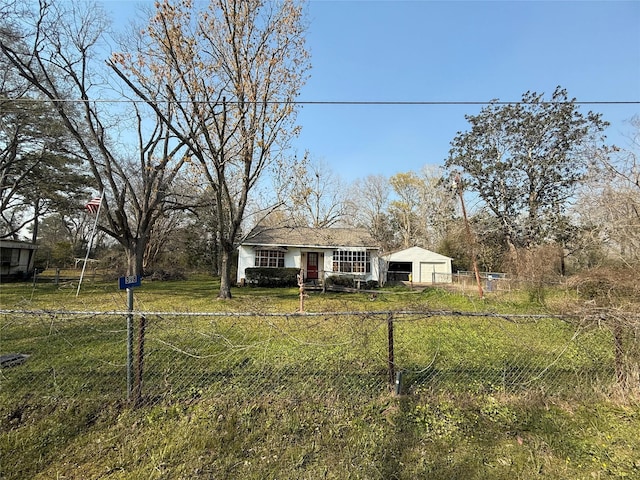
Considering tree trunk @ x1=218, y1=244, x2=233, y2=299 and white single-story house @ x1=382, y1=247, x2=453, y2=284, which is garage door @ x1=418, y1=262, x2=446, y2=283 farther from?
tree trunk @ x1=218, y1=244, x2=233, y2=299

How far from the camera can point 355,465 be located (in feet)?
7.40

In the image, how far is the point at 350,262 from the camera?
1930 cm

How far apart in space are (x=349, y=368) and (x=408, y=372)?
742mm

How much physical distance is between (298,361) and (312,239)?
52.5 ft

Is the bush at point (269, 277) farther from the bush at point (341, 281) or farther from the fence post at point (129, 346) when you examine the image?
the fence post at point (129, 346)

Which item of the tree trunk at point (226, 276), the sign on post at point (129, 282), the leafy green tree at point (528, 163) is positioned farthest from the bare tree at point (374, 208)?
the sign on post at point (129, 282)

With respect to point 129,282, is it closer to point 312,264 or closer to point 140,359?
point 140,359

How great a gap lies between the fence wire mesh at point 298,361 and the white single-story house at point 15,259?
56.1ft

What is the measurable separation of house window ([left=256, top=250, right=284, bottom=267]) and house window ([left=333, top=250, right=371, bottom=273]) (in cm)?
345

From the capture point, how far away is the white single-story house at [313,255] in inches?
747

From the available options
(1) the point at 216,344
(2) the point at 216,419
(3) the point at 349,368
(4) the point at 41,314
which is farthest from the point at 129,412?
(3) the point at 349,368

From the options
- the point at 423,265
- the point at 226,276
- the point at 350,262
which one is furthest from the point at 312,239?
the point at 423,265

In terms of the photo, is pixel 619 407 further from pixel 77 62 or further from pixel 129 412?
pixel 77 62

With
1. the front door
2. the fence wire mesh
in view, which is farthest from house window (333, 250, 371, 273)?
the fence wire mesh
